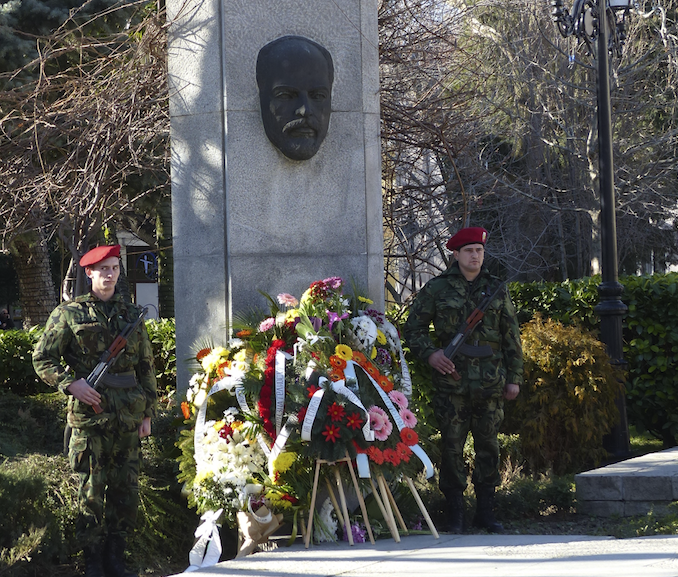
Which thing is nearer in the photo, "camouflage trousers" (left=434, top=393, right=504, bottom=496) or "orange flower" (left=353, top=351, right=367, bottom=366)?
"orange flower" (left=353, top=351, right=367, bottom=366)

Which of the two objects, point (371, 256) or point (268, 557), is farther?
point (371, 256)

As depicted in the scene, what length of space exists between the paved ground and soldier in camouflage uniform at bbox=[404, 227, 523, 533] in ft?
2.11

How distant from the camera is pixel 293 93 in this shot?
643cm

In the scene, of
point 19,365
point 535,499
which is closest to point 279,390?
point 535,499

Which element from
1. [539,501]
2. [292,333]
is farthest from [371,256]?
[539,501]

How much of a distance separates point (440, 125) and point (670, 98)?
43.6ft

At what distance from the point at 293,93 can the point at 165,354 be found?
544 cm

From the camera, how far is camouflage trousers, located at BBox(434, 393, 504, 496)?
20.7 ft

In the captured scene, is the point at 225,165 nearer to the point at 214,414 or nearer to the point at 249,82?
the point at 249,82

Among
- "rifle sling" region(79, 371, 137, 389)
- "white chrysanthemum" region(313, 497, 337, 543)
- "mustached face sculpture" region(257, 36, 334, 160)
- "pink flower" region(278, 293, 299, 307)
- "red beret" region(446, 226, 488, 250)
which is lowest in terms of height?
"white chrysanthemum" region(313, 497, 337, 543)

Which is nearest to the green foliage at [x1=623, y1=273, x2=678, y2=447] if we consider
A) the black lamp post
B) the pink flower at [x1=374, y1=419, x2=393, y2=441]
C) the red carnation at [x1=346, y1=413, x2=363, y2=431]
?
the black lamp post

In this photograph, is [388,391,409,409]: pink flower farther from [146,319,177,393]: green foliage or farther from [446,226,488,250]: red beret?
[146,319,177,393]: green foliage

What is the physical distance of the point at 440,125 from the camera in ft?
26.6

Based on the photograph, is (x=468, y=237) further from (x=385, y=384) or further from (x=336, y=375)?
(x=336, y=375)
